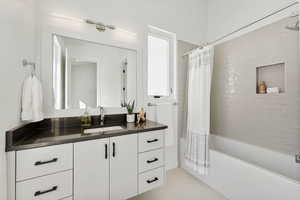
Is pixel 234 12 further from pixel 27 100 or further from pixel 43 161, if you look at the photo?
pixel 43 161

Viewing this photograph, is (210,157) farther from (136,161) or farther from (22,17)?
(22,17)

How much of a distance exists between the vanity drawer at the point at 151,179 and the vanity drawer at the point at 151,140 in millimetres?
265

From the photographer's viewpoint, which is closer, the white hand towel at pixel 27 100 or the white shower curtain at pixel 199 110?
the white hand towel at pixel 27 100

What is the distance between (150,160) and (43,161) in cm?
91

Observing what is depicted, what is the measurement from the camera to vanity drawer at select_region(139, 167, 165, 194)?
135cm

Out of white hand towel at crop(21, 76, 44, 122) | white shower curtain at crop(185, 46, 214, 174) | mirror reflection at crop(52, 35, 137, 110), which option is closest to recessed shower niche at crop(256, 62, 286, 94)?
white shower curtain at crop(185, 46, 214, 174)

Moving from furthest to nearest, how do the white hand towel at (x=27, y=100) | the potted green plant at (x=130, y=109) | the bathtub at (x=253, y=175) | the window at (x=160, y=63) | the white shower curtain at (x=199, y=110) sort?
the window at (x=160, y=63) < the white shower curtain at (x=199, y=110) < the potted green plant at (x=130, y=109) < the bathtub at (x=253, y=175) < the white hand towel at (x=27, y=100)

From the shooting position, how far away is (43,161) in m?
0.93

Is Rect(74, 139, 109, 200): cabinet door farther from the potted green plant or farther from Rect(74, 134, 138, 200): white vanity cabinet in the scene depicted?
the potted green plant

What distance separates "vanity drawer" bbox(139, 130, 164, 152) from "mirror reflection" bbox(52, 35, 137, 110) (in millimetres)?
602

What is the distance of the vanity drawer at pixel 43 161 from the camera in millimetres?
871

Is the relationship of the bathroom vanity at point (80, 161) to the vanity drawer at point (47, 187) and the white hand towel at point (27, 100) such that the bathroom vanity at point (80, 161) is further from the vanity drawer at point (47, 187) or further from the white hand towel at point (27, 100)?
the white hand towel at point (27, 100)

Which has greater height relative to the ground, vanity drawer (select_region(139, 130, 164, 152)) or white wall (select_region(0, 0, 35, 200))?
white wall (select_region(0, 0, 35, 200))

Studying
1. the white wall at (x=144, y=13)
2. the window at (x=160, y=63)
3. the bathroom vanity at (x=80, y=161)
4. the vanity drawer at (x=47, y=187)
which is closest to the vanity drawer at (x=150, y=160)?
the bathroom vanity at (x=80, y=161)
